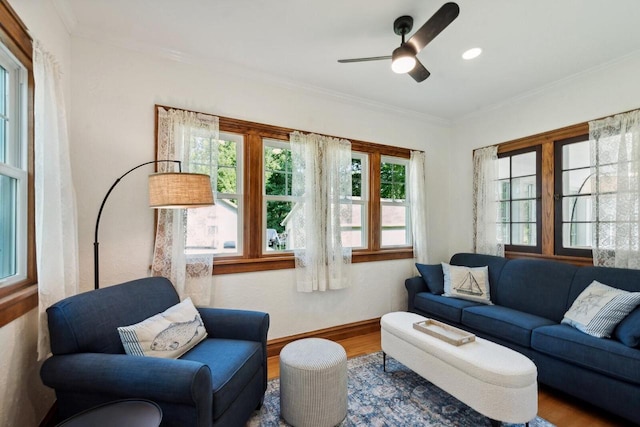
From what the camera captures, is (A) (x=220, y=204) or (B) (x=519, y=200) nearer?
(A) (x=220, y=204)

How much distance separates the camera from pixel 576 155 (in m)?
3.04

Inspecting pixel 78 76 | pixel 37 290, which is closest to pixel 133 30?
pixel 78 76

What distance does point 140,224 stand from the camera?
2422mm

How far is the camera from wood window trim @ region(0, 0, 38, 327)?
4.68 feet

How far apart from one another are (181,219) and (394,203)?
8.47 feet

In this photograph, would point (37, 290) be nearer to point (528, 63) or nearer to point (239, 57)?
point (239, 57)

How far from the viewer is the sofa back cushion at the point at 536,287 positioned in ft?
8.77

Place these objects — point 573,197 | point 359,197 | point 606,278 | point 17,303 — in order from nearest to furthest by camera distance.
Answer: point 17,303 → point 606,278 → point 573,197 → point 359,197

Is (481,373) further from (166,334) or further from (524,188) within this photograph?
(524,188)

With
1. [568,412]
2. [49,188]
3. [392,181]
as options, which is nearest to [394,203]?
[392,181]

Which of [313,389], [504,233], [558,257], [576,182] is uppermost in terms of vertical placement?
[576,182]

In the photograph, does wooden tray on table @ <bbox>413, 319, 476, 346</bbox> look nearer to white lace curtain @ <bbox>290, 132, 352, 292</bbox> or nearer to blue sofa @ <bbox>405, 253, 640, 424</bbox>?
blue sofa @ <bbox>405, 253, 640, 424</bbox>

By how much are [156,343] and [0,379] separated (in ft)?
2.07

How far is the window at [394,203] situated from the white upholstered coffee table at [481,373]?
5.57ft
